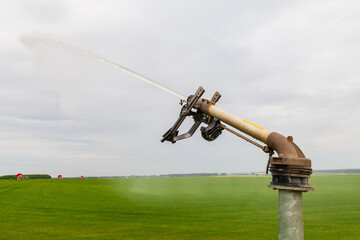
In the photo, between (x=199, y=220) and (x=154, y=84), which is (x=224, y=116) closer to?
(x=154, y=84)

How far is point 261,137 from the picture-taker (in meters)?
8.09

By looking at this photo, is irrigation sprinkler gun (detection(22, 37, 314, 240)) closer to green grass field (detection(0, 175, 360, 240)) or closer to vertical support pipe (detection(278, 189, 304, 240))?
vertical support pipe (detection(278, 189, 304, 240))

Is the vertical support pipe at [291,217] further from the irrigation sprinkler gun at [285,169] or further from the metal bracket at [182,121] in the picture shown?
the metal bracket at [182,121]

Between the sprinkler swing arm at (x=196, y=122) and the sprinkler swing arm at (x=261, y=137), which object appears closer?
the sprinkler swing arm at (x=261, y=137)

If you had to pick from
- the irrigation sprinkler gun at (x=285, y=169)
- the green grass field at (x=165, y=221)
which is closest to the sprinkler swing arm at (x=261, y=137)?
the irrigation sprinkler gun at (x=285, y=169)

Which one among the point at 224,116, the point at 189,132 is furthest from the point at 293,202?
the point at 189,132

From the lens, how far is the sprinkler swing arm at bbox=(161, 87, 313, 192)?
738cm

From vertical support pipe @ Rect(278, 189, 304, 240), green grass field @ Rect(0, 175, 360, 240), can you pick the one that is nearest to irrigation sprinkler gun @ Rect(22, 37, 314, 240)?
vertical support pipe @ Rect(278, 189, 304, 240)

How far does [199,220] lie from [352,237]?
10.1 m

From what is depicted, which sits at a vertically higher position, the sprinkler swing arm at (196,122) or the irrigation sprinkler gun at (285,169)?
the sprinkler swing arm at (196,122)

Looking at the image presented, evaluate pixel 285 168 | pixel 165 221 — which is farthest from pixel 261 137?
pixel 165 221

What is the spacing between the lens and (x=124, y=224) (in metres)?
23.5

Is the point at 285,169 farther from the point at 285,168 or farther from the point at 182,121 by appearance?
the point at 182,121

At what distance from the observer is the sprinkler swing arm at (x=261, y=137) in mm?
7383
